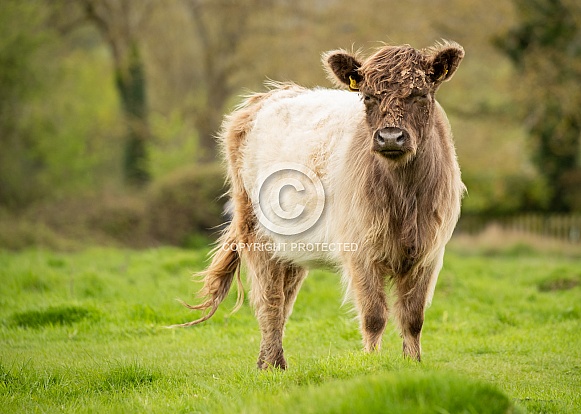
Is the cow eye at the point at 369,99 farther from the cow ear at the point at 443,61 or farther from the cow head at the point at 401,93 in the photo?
the cow ear at the point at 443,61

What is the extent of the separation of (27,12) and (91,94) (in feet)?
30.0

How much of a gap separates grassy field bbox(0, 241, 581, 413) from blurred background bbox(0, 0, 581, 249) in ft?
24.9

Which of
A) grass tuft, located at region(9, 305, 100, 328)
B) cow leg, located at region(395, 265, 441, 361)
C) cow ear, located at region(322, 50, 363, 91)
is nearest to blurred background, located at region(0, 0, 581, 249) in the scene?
grass tuft, located at region(9, 305, 100, 328)

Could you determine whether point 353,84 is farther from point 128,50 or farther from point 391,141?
point 128,50

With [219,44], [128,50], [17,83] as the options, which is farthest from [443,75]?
[219,44]

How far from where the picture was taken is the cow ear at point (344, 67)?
646 centimetres

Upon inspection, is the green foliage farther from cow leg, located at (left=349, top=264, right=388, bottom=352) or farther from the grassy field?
cow leg, located at (left=349, top=264, right=388, bottom=352)

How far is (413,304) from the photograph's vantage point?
246 inches

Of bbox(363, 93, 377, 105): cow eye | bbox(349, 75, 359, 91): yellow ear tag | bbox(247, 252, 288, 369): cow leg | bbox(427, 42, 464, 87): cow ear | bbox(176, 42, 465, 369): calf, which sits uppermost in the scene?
bbox(427, 42, 464, 87): cow ear

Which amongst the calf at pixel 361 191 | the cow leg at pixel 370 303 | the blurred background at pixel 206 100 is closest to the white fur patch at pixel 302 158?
the calf at pixel 361 191

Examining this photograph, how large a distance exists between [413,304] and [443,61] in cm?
207

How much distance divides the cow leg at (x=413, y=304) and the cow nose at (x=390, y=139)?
116cm

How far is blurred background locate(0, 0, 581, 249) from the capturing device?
69.2 ft


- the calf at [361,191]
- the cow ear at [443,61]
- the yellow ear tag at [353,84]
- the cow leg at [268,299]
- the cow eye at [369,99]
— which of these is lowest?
the cow leg at [268,299]
